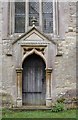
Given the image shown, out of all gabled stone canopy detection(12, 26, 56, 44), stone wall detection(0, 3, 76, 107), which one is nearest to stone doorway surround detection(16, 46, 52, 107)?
stone wall detection(0, 3, 76, 107)

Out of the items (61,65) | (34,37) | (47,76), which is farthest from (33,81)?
(34,37)

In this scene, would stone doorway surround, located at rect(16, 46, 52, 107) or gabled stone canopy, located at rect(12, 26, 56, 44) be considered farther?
gabled stone canopy, located at rect(12, 26, 56, 44)

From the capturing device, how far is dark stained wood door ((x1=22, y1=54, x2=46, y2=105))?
41.1ft

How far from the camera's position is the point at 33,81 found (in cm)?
1259

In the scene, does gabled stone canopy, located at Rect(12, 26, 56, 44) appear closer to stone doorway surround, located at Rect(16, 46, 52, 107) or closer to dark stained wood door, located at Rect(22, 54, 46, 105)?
stone doorway surround, located at Rect(16, 46, 52, 107)

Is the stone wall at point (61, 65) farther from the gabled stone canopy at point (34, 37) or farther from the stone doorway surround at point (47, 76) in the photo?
the gabled stone canopy at point (34, 37)

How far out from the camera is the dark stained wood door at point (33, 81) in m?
12.5

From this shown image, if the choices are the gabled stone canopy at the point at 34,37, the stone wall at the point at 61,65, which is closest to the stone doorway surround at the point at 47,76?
the stone wall at the point at 61,65

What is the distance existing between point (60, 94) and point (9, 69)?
206cm

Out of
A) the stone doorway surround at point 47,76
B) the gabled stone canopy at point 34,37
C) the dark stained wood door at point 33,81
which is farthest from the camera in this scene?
the dark stained wood door at point 33,81

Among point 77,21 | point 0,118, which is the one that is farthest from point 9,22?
point 0,118

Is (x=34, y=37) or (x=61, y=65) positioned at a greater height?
(x=34, y=37)

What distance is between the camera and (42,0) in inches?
507

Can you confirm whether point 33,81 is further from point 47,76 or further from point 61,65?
point 61,65
